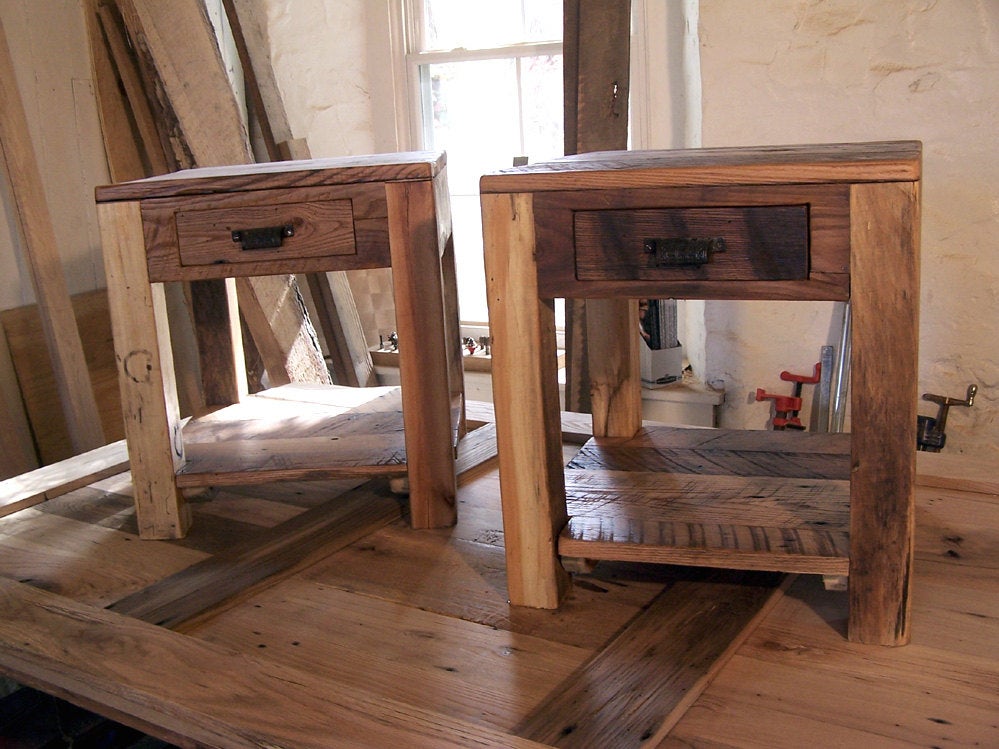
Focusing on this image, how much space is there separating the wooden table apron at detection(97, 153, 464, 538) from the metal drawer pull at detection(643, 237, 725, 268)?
465 millimetres

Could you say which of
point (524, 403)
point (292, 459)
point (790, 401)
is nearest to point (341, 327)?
point (790, 401)

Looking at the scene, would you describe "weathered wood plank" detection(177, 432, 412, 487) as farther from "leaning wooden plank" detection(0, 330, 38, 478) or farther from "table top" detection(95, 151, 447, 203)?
"leaning wooden plank" detection(0, 330, 38, 478)

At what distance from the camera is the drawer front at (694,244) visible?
1071mm

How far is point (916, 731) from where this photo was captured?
39.2 inches

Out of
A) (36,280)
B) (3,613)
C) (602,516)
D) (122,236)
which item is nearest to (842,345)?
(602,516)

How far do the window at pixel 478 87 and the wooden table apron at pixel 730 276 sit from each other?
6.12 ft

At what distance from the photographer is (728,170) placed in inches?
42.4

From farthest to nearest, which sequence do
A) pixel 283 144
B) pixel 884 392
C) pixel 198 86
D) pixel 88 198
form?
pixel 283 144 → pixel 88 198 → pixel 198 86 → pixel 884 392

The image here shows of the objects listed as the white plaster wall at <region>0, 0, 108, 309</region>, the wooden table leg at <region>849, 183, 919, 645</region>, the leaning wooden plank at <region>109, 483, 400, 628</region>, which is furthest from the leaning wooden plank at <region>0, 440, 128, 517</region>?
the wooden table leg at <region>849, 183, 919, 645</region>

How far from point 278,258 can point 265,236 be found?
0.04 metres

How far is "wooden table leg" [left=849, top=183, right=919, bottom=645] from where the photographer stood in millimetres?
1034

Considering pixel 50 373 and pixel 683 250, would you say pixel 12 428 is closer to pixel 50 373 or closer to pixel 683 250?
pixel 50 373

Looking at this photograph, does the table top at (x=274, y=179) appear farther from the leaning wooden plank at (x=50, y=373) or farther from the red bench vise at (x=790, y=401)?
the leaning wooden plank at (x=50, y=373)

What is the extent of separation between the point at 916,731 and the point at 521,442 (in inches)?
21.7
